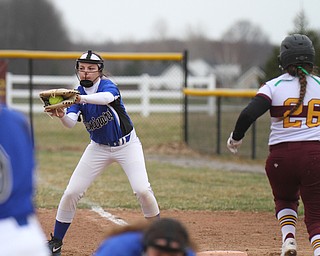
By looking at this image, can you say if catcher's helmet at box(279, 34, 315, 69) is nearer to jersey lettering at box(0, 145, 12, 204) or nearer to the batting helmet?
the batting helmet

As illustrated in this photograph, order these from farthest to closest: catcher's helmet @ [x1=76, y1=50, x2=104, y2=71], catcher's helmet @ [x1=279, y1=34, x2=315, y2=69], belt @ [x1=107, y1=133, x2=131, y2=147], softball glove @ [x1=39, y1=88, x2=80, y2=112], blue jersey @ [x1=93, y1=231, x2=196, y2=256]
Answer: belt @ [x1=107, y1=133, x2=131, y2=147]
catcher's helmet @ [x1=76, y1=50, x2=104, y2=71]
softball glove @ [x1=39, y1=88, x2=80, y2=112]
catcher's helmet @ [x1=279, y1=34, x2=315, y2=69]
blue jersey @ [x1=93, y1=231, x2=196, y2=256]

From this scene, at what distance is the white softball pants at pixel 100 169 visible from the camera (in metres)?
6.96

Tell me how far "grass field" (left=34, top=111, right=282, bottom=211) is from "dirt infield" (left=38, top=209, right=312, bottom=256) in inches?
20.0

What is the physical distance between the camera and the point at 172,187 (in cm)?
1168

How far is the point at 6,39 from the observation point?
177ft

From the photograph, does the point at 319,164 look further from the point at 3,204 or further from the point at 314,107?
the point at 3,204

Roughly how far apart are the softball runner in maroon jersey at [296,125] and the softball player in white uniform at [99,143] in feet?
3.98

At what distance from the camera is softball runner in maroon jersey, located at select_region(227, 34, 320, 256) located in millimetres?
6062

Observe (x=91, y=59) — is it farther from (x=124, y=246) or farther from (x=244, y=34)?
(x=244, y=34)

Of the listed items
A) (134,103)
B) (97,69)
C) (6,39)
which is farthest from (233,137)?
(6,39)

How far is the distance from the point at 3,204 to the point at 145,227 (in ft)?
2.35

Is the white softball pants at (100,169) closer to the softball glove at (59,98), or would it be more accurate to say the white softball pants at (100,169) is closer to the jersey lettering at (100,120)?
the jersey lettering at (100,120)

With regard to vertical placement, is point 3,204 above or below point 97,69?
below

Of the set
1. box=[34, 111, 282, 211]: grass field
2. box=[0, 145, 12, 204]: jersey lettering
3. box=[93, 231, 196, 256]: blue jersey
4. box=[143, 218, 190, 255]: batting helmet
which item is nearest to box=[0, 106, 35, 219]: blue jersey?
box=[0, 145, 12, 204]: jersey lettering
